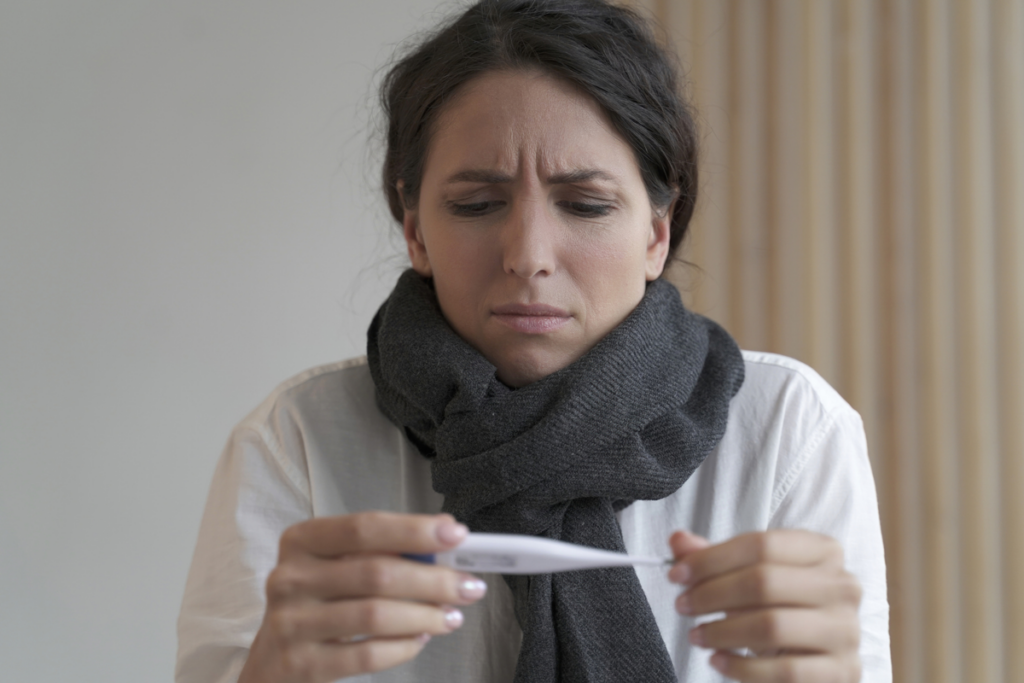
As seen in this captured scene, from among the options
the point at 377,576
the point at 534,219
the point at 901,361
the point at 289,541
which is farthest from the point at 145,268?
the point at 901,361

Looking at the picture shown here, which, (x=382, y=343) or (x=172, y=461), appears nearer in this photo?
(x=382, y=343)

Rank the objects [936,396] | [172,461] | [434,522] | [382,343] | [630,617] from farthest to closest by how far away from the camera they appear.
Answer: [172,461] → [936,396] → [382,343] → [630,617] → [434,522]

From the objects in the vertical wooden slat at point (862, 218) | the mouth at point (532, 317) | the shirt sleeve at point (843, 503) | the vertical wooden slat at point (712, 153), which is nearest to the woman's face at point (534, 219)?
the mouth at point (532, 317)

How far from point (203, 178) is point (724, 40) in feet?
4.27

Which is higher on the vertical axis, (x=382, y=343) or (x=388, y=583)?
(x=382, y=343)

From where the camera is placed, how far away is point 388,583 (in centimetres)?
77

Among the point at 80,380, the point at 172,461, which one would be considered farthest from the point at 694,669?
the point at 80,380

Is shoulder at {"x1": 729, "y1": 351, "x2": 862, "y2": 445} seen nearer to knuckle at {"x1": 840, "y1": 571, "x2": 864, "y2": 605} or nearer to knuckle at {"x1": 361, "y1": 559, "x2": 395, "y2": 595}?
knuckle at {"x1": 840, "y1": 571, "x2": 864, "y2": 605}

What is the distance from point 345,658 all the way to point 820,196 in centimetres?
148

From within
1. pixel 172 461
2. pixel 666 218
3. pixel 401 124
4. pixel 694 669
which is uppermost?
pixel 401 124

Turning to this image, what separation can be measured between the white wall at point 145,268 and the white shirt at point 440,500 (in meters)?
0.60

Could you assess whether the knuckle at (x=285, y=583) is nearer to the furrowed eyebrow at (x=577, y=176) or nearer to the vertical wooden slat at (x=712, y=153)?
the furrowed eyebrow at (x=577, y=176)

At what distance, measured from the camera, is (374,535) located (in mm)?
774

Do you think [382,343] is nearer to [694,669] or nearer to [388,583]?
[388,583]
